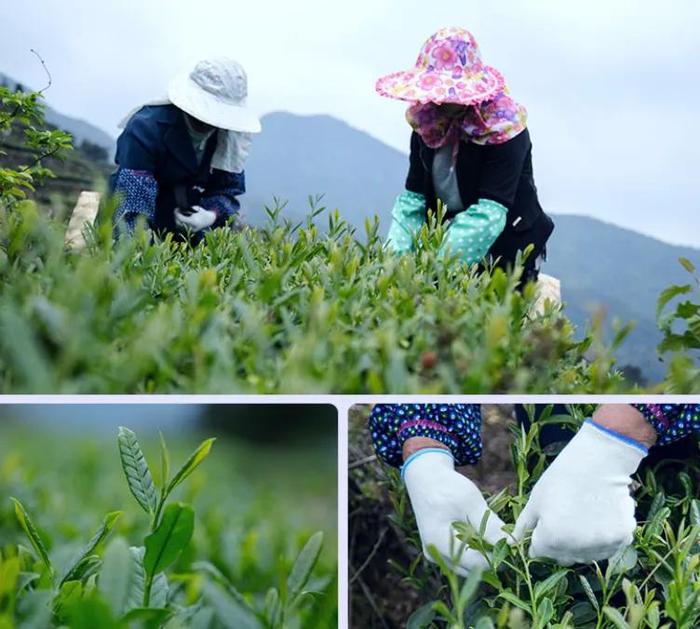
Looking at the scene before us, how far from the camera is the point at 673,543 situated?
4.00 ft

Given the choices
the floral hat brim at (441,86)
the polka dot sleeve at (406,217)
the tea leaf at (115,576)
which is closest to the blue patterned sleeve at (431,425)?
the tea leaf at (115,576)

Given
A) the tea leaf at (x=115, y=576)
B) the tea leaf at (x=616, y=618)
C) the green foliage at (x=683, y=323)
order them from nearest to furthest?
the tea leaf at (x=115, y=576)
the tea leaf at (x=616, y=618)
the green foliage at (x=683, y=323)

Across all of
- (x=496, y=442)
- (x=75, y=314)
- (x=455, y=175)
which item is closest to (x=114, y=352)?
(x=75, y=314)

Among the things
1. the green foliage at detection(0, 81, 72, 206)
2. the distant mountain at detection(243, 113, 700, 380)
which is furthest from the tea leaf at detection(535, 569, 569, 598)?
the green foliage at detection(0, 81, 72, 206)

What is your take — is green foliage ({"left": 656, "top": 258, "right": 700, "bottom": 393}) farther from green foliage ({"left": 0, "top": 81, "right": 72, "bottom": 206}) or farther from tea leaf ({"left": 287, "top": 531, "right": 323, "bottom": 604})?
green foliage ({"left": 0, "top": 81, "right": 72, "bottom": 206})

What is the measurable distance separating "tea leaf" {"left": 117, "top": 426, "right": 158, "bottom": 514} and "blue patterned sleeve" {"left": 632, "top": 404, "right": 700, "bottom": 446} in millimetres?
686

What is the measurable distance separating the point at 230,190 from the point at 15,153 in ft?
1.46

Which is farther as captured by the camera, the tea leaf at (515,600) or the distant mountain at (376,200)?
the distant mountain at (376,200)

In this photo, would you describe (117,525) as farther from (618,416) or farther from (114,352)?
(618,416)

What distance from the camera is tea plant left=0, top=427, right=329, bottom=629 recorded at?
0.90 m

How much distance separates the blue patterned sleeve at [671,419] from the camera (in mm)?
1315

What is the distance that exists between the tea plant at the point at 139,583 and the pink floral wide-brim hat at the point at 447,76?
3.46 feet

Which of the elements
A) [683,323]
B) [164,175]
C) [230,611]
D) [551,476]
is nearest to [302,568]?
[230,611]

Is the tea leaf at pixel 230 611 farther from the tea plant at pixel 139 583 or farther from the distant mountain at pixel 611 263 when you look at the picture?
the distant mountain at pixel 611 263
